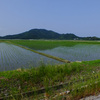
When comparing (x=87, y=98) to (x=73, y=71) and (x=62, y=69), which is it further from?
(x=73, y=71)

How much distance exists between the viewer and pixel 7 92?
3.28 meters

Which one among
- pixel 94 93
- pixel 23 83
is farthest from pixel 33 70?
pixel 94 93

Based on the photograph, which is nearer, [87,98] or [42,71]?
[87,98]

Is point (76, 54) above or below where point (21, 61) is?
above

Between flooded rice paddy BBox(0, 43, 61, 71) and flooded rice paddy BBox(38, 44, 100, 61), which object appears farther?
flooded rice paddy BBox(38, 44, 100, 61)

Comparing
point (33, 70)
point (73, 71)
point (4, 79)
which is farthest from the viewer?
point (73, 71)

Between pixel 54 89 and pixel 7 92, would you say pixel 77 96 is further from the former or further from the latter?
pixel 7 92

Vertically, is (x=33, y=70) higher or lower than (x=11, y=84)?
higher

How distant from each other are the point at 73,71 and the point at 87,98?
9.10 ft

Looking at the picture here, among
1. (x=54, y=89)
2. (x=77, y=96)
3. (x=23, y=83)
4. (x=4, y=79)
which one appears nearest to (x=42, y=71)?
(x=23, y=83)

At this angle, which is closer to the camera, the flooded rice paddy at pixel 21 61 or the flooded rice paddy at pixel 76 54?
the flooded rice paddy at pixel 21 61

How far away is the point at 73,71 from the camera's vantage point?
17.5 feet

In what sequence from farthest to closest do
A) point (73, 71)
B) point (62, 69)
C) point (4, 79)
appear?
1. point (73, 71)
2. point (62, 69)
3. point (4, 79)

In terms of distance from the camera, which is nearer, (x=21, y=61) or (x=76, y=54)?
(x=21, y=61)
